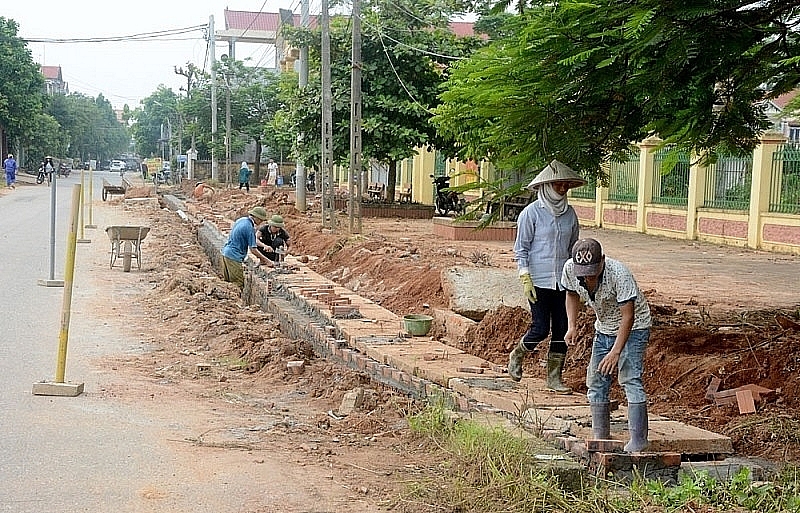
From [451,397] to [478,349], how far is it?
5.52 ft

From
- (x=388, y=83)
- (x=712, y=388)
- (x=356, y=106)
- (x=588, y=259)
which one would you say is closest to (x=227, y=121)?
(x=388, y=83)

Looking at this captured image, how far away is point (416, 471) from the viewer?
5.84 meters

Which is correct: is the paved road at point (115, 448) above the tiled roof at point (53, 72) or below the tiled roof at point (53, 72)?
below

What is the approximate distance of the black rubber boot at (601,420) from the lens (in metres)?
5.39


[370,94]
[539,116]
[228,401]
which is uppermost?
[370,94]

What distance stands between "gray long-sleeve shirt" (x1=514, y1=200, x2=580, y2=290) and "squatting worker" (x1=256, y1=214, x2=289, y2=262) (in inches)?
329

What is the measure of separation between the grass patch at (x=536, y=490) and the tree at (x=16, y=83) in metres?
55.4

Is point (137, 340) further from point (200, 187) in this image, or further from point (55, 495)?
point (200, 187)

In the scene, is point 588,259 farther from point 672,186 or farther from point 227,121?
point 227,121

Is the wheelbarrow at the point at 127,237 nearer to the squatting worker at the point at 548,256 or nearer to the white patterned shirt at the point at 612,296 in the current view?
the squatting worker at the point at 548,256

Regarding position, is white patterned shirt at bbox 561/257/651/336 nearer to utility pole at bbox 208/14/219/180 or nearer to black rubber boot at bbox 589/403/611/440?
black rubber boot at bbox 589/403/611/440

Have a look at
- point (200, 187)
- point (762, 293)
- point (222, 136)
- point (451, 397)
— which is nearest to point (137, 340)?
point (451, 397)

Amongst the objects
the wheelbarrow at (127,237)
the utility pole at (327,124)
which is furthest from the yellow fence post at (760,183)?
the wheelbarrow at (127,237)

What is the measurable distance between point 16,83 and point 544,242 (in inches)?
2260
